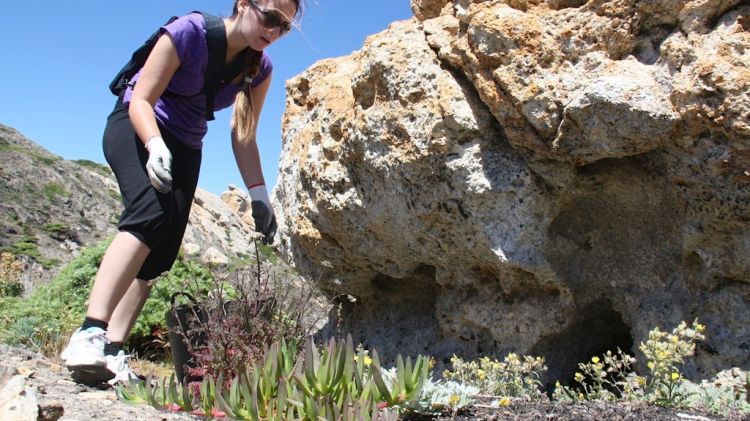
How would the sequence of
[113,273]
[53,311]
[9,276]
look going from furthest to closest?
[9,276] < [53,311] < [113,273]

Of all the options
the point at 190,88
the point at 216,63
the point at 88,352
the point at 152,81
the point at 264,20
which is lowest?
the point at 88,352

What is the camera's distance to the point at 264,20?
11.3ft

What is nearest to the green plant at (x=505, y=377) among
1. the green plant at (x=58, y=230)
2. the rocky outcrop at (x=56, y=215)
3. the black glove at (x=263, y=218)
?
the black glove at (x=263, y=218)

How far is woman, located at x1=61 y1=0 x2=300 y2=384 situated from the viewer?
3285 mm

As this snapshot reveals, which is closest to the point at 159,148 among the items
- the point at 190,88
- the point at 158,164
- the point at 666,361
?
the point at 158,164

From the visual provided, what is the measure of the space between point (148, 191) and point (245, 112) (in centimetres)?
91

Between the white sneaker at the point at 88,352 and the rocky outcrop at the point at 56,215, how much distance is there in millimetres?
4564

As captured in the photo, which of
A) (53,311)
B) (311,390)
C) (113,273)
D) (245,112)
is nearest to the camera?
(311,390)

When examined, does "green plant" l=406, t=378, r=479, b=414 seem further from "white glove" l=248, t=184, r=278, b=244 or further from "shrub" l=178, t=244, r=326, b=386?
"white glove" l=248, t=184, r=278, b=244

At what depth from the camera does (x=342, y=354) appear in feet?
7.65

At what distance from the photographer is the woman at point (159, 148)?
3.29 metres

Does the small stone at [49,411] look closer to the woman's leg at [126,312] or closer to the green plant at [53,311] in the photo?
the woman's leg at [126,312]

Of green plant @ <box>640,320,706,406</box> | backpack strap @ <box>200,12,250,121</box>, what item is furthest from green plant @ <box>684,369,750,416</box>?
backpack strap @ <box>200,12,250,121</box>

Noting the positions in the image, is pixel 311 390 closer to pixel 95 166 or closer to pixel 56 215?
pixel 56 215
